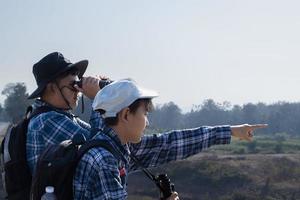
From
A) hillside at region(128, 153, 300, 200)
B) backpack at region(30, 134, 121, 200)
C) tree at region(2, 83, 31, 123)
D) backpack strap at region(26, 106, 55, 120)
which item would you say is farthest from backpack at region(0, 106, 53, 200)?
tree at region(2, 83, 31, 123)

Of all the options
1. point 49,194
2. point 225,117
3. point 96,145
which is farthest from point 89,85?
point 225,117

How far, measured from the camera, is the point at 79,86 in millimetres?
2969

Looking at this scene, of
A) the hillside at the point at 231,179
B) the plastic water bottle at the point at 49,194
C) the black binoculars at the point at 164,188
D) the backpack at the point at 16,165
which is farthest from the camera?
the hillside at the point at 231,179

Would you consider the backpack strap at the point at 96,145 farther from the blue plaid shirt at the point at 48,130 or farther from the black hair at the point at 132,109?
the blue plaid shirt at the point at 48,130

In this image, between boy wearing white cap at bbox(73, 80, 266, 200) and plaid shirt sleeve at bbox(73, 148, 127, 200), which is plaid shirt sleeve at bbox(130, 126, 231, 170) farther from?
plaid shirt sleeve at bbox(73, 148, 127, 200)

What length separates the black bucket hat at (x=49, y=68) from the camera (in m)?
2.95

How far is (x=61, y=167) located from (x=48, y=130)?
696mm

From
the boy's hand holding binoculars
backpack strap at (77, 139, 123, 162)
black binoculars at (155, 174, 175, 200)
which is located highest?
the boy's hand holding binoculars

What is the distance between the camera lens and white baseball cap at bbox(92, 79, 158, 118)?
2238 millimetres

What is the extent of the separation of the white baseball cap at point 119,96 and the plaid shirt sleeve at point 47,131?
1.40 feet

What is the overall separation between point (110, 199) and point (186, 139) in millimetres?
1085

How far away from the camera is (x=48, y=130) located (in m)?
2.76

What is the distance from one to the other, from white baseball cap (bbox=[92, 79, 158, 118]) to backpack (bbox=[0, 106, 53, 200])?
25.3 inches

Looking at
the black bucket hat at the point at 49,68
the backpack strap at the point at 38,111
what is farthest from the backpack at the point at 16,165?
the black bucket hat at the point at 49,68
